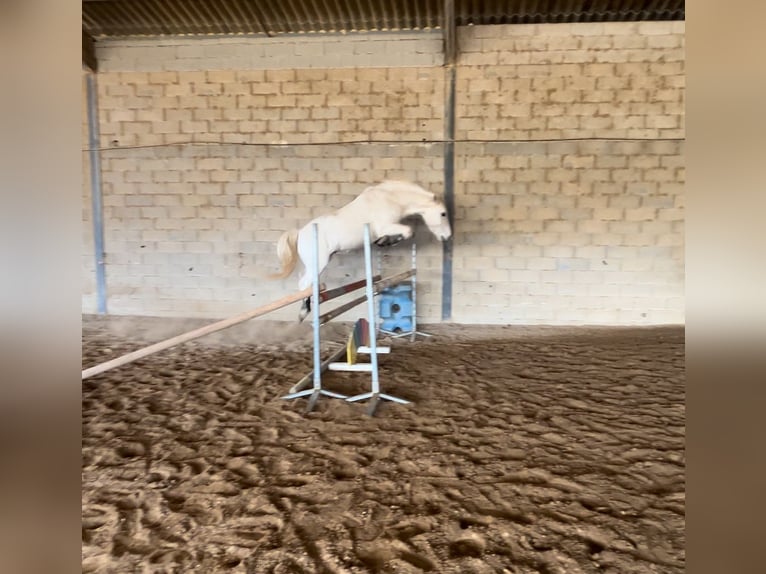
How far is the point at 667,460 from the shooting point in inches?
85.1

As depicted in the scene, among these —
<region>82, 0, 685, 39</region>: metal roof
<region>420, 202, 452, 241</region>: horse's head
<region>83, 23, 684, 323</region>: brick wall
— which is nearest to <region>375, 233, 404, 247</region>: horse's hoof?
<region>420, 202, 452, 241</region>: horse's head

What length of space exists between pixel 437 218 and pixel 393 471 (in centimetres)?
292

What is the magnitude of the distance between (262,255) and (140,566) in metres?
4.47

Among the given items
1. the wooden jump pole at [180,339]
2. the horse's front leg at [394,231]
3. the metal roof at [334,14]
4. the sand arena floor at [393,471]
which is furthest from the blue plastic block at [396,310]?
the metal roof at [334,14]

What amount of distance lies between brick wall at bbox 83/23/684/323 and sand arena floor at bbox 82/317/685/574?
193cm

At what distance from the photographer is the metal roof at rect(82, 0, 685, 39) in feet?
16.1

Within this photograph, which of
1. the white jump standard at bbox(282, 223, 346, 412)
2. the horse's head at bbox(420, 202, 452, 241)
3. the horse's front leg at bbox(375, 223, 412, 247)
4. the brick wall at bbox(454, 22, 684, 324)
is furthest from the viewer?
the brick wall at bbox(454, 22, 684, 324)

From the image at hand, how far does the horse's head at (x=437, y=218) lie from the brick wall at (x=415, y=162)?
0.79 metres

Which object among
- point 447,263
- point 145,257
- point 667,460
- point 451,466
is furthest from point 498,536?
point 145,257

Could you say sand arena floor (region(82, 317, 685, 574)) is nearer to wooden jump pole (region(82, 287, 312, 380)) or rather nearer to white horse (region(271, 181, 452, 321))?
wooden jump pole (region(82, 287, 312, 380))

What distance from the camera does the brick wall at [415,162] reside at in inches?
209

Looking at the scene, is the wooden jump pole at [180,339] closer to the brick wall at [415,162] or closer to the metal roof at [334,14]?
the brick wall at [415,162]

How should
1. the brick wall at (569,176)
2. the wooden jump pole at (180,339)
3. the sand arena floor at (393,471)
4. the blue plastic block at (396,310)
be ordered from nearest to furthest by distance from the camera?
1. the sand arena floor at (393,471)
2. the wooden jump pole at (180,339)
3. the blue plastic block at (396,310)
4. the brick wall at (569,176)
